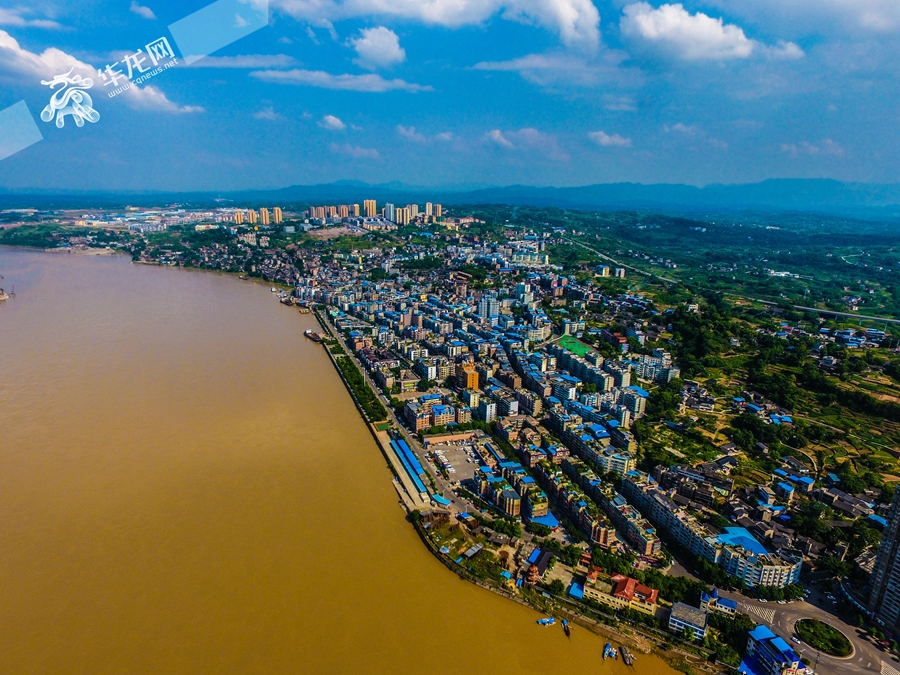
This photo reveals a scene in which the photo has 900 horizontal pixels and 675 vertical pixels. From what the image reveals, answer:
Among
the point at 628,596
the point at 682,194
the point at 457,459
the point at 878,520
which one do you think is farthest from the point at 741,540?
the point at 682,194

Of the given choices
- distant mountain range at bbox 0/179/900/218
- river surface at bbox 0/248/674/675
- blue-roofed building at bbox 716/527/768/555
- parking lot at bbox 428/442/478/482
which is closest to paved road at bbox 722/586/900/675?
blue-roofed building at bbox 716/527/768/555

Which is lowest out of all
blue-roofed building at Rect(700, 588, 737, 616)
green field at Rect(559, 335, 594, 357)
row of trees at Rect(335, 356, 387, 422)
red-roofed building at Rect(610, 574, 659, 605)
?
blue-roofed building at Rect(700, 588, 737, 616)

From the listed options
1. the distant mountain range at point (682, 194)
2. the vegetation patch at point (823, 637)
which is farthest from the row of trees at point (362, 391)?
the distant mountain range at point (682, 194)

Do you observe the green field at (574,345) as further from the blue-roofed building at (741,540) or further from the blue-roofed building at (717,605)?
the blue-roofed building at (717,605)

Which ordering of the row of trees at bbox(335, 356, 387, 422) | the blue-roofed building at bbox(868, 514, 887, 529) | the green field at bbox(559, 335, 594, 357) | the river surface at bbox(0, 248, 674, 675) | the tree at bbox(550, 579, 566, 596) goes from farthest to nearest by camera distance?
the green field at bbox(559, 335, 594, 357)
the row of trees at bbox(335, 356, 387, 422)
the blue-roofed building at bbox(868, 514, 887, 529)
the tree at bbox(550, 579, 566, 596)
the river surface at bbox(0, 248, 674, 675)

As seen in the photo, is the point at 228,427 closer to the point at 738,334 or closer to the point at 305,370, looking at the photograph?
the point at 305,370

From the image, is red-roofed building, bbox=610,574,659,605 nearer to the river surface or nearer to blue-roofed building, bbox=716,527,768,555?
the river surface
